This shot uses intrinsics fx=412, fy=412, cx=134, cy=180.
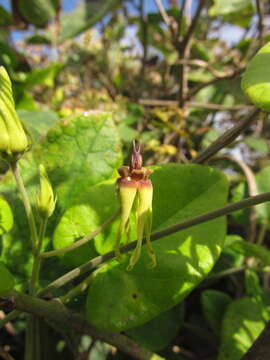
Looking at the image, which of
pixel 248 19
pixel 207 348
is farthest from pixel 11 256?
pixel 248 19

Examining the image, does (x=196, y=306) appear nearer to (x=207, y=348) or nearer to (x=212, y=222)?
(x=207, y=348)

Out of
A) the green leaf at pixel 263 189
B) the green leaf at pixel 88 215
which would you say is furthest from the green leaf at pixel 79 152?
the green leaf at pixel 263 189

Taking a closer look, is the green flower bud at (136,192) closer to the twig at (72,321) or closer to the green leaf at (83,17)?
the twig at (72,321)

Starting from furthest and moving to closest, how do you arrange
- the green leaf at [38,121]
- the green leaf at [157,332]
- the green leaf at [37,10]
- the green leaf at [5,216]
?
the green leaf at [37,10], the green leaf at [38,121], the green leaf at [157,332], the green leaf at [5,216]

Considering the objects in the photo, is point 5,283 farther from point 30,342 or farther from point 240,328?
point 240,328

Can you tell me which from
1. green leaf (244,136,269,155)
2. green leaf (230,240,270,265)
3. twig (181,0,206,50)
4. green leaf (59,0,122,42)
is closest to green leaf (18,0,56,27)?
green leaf (59,0,122,42)

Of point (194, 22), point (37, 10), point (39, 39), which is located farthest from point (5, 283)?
point (39, 39)
